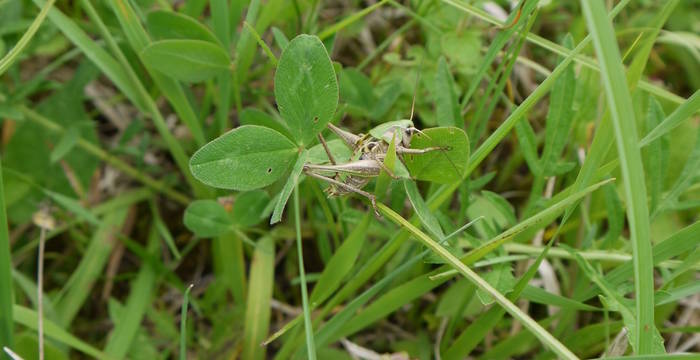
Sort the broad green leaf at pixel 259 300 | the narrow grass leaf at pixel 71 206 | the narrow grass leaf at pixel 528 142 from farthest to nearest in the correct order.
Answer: the narrow grass leaf at pixel 71 206 → the broad green leaf at pixel 259 300 → the narrow grass leaf at pixel 528 142

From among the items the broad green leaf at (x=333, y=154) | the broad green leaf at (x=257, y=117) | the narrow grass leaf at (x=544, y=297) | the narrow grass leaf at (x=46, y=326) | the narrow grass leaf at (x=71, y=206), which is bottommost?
the narrow grass leaf at (x=46, y=326)

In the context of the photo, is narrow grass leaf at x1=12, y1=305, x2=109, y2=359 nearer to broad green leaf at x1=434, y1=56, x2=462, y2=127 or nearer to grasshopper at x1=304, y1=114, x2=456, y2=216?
grasshopper at x1=304, y1=114, x2=456, y2=216

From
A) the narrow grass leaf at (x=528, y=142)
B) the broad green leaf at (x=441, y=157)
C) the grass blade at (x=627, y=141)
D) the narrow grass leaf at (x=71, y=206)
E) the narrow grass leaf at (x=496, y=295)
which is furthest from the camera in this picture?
the narrow grass leaf at (x=71, y=206)

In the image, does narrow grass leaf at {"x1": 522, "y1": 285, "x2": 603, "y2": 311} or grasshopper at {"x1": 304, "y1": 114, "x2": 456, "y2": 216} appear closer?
grasshopper at {"x1": 304, "y1": 114, "x2": 456, "y2": 216}

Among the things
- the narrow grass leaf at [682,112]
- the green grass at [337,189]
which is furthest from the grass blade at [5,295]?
the narrow grass leaf at [682,112]

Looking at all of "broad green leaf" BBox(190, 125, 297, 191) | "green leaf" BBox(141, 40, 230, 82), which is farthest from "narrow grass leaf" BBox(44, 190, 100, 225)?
"broad green leaf" BBox(190, 125, 297, 191)

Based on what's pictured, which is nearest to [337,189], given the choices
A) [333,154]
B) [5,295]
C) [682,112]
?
[333,154]

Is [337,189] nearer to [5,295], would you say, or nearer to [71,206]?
[5,295]

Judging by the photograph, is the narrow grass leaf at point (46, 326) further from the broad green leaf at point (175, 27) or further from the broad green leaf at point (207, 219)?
the broad green leaf at point (175, 27)
